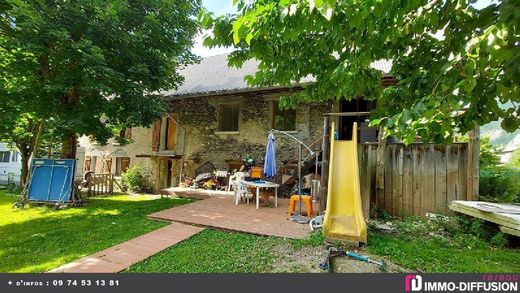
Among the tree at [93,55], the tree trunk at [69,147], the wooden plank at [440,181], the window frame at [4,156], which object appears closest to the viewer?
the wooden plank at [440,181]

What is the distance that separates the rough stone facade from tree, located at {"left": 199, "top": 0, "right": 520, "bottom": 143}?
5823 millimetres

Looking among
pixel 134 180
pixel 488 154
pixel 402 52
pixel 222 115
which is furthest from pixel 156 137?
pixel 488 154

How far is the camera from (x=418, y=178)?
582 centimetres

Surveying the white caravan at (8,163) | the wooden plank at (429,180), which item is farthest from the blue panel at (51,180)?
the white caravan at (8,163)

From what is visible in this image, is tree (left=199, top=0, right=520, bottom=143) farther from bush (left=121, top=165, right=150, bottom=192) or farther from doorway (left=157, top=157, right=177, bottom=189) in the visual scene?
bush (left=121, top=165, right=150, bottom=192)

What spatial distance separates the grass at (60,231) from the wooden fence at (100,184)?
107 inches

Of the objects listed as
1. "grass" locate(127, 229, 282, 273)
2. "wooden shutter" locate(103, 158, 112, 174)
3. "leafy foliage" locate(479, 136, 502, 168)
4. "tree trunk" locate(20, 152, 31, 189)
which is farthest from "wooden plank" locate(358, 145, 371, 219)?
"tree trunk" locate(20, 152, 31, 189)

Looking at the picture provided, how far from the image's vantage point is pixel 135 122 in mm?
8359

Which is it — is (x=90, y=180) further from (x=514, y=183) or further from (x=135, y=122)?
(x=514, y=183)

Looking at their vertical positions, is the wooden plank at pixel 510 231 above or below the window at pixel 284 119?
below

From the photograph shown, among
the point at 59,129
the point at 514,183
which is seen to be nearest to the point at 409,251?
Result: the point at 514,183

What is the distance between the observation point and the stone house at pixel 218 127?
1034cm

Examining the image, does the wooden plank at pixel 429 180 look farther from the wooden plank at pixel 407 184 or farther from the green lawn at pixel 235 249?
the green lawn at pixel 235 249
